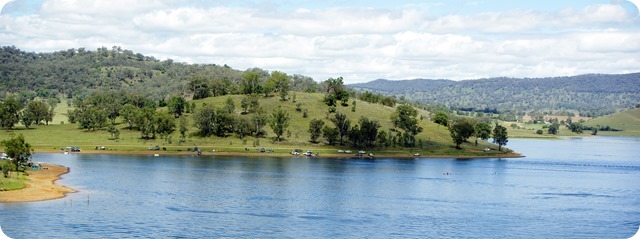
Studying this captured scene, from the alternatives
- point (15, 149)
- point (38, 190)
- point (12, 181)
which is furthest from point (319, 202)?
point (15, 149)

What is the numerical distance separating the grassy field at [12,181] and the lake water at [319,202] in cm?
708

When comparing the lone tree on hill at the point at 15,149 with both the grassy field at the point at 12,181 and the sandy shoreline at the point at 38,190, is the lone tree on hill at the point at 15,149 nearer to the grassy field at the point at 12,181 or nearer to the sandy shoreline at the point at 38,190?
the sandy shoreline at the point at 38,190

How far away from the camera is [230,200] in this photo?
111 m

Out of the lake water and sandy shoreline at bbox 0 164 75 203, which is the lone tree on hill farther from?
the lake water

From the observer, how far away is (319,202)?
366ft

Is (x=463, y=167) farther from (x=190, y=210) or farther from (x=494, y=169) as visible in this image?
(x=190, y=210)

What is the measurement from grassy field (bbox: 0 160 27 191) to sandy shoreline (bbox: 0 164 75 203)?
95cm

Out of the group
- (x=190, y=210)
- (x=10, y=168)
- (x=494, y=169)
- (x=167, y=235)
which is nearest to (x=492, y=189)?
(x=494, y=169)

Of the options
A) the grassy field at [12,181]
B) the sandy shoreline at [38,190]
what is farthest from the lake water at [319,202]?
the grassy field at [12,181]

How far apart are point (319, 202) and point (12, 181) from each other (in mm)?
44273

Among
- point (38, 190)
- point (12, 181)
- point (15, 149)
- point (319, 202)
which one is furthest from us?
point (15, 149)

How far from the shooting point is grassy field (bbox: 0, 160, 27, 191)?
347 ft

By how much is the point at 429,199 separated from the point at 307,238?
128ft

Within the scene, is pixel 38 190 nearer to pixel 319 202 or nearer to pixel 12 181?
Answer: pixel 12 181
